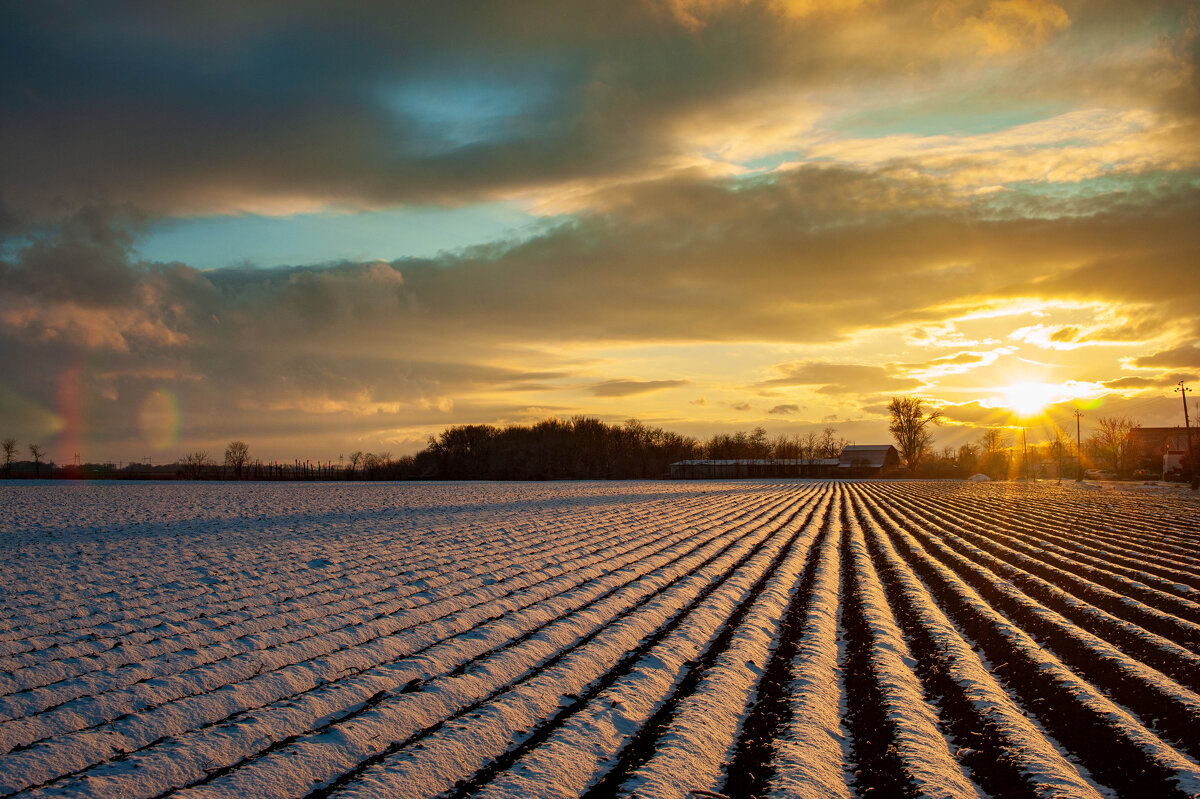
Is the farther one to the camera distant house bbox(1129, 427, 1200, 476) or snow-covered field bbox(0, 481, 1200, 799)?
distant house bbox(1129, 427, 1200, 476)

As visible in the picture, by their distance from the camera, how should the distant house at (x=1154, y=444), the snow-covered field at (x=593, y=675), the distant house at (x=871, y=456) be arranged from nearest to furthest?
1. the snow-covered field at (x=593, y=675)
2. the distant house at (x=1154, y=444)
3. the distant house at (x=871, y=456)

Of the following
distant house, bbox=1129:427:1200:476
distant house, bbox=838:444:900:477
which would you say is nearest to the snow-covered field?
distant house, bbox=1129:427:1200:476

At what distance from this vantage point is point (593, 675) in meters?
6.32

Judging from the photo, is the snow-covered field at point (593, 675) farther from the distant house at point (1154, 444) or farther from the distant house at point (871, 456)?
the distant house at point (871, 456)

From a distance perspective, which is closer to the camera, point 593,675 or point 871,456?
point 593,675

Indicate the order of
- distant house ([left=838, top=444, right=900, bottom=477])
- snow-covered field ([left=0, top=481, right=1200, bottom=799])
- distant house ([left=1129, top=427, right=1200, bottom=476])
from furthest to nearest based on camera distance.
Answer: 1. distant house ([left=838, top=444, right=900, bottom=477])
2. distant house ([left=1129, top=427, right=1200, bottom=476])
3. snow-covered field ([left=0, top=481, right=1200, bottom=799])

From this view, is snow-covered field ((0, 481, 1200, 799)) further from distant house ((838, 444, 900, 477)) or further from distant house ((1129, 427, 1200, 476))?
distant house ((838, 444, 900, 477))

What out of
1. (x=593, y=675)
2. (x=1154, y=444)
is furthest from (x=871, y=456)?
(x=593, y=675)

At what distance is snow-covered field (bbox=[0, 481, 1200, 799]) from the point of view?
4.42 meters

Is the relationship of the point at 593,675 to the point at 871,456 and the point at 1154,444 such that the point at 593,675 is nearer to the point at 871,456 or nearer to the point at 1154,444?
the point at 871,456

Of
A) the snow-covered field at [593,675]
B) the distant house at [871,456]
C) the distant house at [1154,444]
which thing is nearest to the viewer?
the snow-covered field at [593,675]

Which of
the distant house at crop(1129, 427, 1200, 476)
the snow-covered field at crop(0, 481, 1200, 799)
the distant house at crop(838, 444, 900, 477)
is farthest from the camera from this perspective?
the distant house at crop(838, 444, 900, 477)

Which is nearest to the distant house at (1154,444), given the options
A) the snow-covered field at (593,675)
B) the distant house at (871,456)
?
the distant house at (871,456)

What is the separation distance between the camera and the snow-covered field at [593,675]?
4418mm
